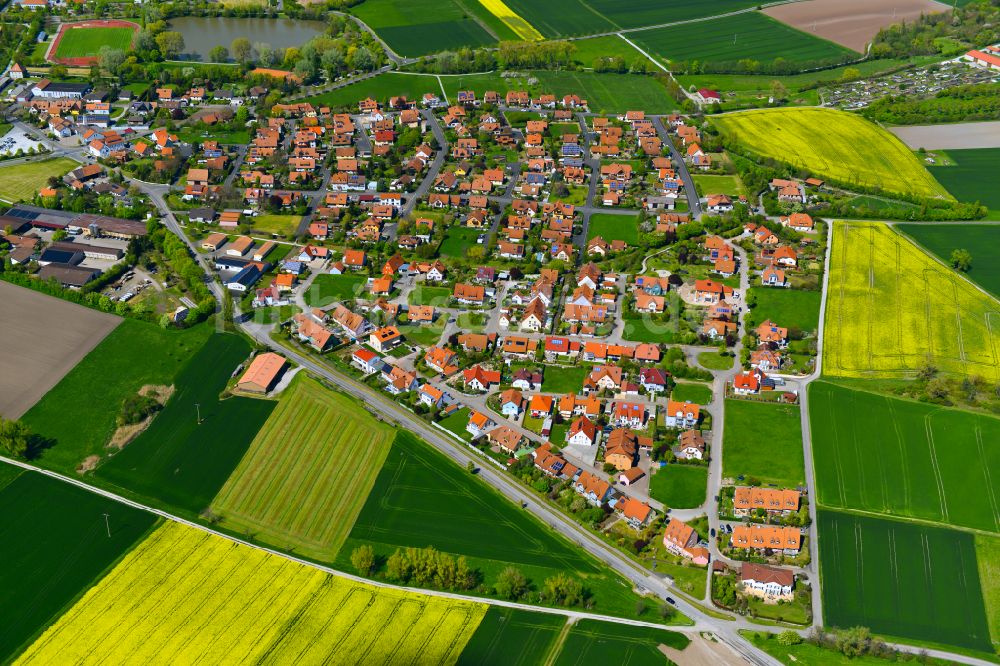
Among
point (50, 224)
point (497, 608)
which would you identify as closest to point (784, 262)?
point (497, 608)

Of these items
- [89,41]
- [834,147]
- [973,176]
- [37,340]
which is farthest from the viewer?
[89,41]

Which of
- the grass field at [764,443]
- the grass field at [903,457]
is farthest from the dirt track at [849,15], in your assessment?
the grass field at [764,443]

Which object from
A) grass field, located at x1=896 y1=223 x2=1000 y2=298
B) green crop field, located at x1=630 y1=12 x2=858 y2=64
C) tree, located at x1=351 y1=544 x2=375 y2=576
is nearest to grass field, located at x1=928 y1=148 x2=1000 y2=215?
grass field, located at x1=896 y1=223 x2=1000 y2=298

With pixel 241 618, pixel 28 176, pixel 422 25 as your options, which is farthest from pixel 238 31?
pixel 241 618

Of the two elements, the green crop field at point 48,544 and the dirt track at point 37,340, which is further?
the dirt track at point 37,340

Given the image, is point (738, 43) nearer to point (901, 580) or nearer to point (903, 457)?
point (903, 457)

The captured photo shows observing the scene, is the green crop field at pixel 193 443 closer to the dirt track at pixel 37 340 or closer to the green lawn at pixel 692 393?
the dirt track at pixel 37 340

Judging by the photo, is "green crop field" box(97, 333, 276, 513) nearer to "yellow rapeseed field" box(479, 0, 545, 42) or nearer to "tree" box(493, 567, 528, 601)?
"tree" box(493, 567, 528, 601)
